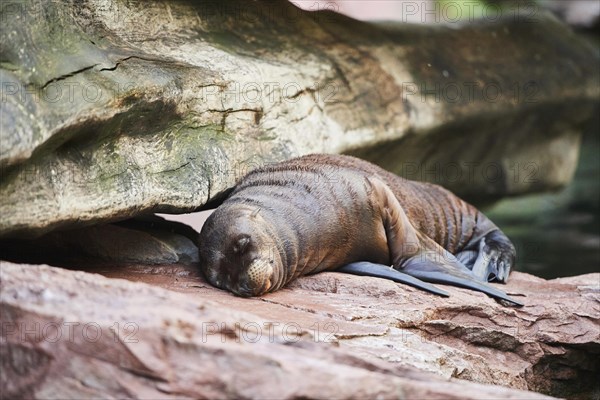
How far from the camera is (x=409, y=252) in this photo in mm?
5469

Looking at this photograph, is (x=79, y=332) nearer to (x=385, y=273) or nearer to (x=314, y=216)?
(x=314, y=216)

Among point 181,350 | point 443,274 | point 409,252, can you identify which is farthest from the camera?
point 409,252

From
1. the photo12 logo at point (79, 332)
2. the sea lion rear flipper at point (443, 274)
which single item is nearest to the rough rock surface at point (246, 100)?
the photo12 logo at point (79, 332)

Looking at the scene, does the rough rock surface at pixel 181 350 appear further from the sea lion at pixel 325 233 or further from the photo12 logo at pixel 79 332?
the sea lion at pixel 325 233

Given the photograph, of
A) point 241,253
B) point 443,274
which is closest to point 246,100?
point 241,253

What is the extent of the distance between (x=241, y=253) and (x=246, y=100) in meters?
1.29

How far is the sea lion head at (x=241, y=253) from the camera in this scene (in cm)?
456

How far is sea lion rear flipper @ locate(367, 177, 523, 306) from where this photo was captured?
17.5 feet

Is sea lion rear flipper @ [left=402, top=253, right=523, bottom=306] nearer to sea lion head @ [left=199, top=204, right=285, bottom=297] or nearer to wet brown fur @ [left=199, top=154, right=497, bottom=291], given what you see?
wet brown fur @ [left=199, top=154, right=497, bottom=291]

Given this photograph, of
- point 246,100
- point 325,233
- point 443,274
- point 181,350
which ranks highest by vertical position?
point 246,100

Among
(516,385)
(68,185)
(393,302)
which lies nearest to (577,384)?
(516,385)

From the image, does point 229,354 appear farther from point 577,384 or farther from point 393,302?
point 577,384

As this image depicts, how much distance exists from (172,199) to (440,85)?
3406 millimetres

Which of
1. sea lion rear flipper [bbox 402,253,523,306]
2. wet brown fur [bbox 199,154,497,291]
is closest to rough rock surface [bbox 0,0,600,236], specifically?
wet brown fur [bbox 199,154,497,291]
